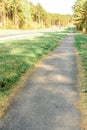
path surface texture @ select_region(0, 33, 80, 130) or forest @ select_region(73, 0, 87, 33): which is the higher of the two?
forest @ select_region(73, 0, 87, 33)

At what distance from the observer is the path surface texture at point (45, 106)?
303 inches

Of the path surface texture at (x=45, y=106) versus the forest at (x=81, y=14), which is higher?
the forest at (x=81, y=14)

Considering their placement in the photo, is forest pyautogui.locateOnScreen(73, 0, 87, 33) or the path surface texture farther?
forest pyautogui.locateOnScreen(73, 0, 87, 33)

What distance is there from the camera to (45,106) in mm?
9180

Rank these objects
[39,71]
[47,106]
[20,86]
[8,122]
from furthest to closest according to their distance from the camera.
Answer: [39,71] → [20,86] → [47,106] → [8,122]

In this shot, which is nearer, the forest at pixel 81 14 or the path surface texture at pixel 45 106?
the path surface texture at pixel 45 106

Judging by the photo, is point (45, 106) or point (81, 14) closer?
point (45, 106)

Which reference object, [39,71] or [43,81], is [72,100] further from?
[39,71]

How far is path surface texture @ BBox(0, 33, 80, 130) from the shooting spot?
25.3 ft

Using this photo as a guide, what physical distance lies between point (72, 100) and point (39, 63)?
884cm

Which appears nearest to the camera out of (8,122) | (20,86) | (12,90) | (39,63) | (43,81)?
(8,122)

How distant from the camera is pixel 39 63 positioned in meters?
18.5

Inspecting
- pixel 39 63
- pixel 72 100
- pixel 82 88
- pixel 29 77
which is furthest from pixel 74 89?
pixel 39 63

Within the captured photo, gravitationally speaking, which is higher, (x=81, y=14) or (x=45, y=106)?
(x=81, y=14)
